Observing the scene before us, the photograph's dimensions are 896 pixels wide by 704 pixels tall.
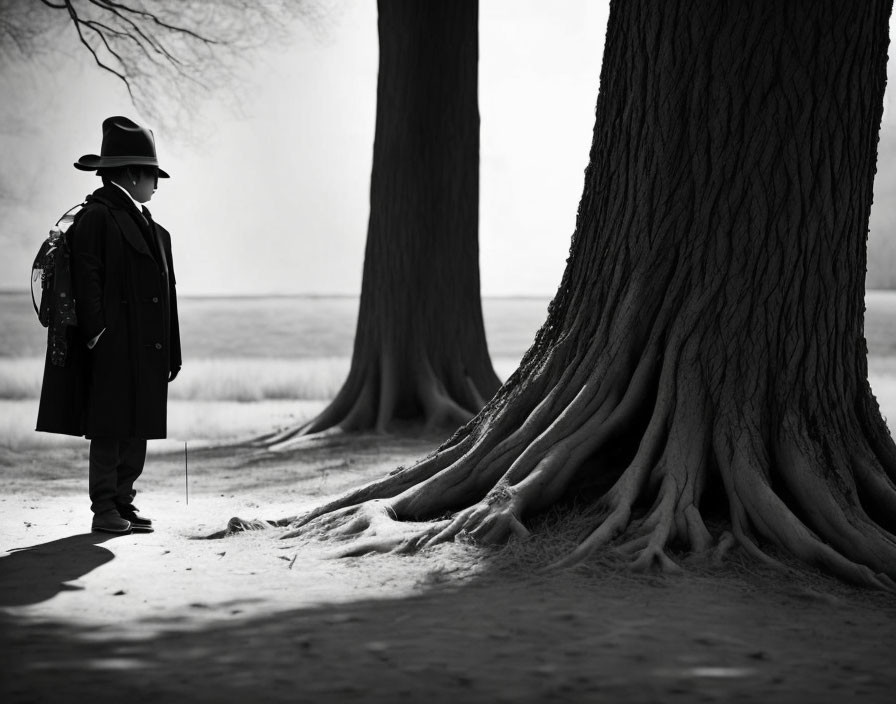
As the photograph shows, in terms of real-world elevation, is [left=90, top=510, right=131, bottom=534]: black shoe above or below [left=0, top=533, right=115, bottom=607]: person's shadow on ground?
above

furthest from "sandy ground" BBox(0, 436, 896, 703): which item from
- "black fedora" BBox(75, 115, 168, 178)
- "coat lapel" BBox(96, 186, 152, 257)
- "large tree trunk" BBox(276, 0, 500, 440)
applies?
"large tree trunk" BBox(276, 0, 500, 440)

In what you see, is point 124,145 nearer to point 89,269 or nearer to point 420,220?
point 89,269

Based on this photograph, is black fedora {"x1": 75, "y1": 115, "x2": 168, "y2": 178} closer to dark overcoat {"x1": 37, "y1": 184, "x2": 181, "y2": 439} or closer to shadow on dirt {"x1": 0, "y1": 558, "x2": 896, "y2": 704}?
dark overcoat {"x1": 37, "y1": 184, "x2": 181, "y2": 439}

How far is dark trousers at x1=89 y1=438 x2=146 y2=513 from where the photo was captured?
4672mm

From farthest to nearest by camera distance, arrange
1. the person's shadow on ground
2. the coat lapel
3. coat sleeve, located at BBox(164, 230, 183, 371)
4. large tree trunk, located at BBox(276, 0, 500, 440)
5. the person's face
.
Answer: large tree trunk, located at BBox(276, 0, 500, 440)
coat sleeve, located at BBox(164, 230, 183, 371)
the person's face
the coat lapel
the person's shadow on ground

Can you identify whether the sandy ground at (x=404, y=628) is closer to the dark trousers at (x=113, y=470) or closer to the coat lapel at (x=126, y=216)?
the dark trousers at (x=113, y=470)

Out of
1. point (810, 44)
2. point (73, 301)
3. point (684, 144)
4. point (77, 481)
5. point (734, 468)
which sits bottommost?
point (77, 481)

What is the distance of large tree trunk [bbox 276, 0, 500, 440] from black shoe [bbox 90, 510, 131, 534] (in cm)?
437

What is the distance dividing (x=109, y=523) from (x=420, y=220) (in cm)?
504

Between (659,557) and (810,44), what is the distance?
2.10 metres

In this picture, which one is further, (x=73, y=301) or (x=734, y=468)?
(x=73, y=301)

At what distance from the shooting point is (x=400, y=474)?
4797mm

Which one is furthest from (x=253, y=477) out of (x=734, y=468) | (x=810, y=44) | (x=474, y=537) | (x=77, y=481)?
(x=810, y=44)

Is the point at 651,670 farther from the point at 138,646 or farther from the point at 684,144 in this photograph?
the point at 684,144
